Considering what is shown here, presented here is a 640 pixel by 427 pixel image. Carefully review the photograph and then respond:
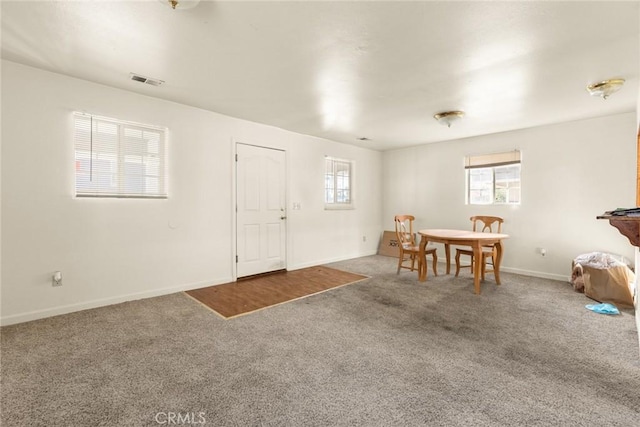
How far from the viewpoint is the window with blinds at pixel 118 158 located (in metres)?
3.08

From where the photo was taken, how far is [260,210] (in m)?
4.64

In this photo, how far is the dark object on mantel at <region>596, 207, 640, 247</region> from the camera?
1.75m

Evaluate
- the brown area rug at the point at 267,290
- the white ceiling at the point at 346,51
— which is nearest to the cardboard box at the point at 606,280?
the white ceiling at the point at 346,51

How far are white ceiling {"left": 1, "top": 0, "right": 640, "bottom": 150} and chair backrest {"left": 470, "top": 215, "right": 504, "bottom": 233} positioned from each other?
5.45 feet

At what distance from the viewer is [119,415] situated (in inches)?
62.1

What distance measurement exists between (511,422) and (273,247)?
3820 mm

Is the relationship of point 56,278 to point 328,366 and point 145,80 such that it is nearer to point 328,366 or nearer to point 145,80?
point 145,80

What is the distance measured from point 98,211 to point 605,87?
18.1ft

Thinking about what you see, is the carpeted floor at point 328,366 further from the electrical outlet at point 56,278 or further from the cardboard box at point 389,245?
the cardboard box at point 389,245

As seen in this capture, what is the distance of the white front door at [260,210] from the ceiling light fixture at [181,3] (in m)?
2.59

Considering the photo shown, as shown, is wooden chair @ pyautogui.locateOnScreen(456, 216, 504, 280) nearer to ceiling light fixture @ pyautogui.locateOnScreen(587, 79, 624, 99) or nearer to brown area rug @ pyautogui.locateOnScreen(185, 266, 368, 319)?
brown area rug @ pyautogui.locateOnScreen(185, 266, 368, 319)

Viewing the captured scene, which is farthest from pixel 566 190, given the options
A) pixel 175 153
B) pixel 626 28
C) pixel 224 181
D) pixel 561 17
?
pixel 175 153

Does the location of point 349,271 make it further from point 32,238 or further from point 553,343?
point 32,238

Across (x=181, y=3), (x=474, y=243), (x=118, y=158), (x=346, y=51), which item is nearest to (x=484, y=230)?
(x=474, y=243)
